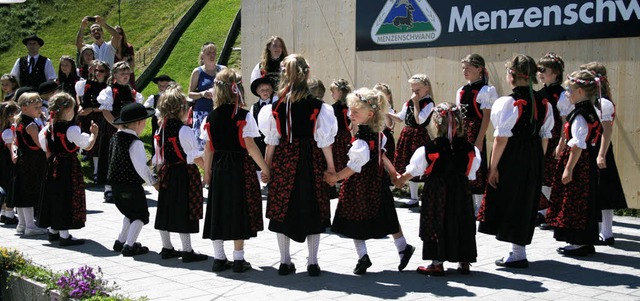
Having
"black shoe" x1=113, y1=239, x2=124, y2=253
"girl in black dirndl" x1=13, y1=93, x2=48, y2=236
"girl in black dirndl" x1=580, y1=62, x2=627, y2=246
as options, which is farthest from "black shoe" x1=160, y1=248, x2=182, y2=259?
"girl in black dirndl" x1=580, y1=62, x2=627, y2=246

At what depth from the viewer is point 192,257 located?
698 cm

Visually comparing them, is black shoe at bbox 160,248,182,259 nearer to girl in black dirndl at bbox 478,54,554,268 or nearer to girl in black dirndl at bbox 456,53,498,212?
girl in black dirndl at bbox 478,54,554,268

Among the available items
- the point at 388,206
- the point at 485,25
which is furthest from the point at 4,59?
the point at 388,206

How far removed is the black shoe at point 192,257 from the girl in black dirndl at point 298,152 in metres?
1.07

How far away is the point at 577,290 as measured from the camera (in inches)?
227

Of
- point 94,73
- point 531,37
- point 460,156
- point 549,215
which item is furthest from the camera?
point 94,73

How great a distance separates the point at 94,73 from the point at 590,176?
7.16 meters

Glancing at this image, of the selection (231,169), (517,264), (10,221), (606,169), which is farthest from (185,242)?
(606,169)

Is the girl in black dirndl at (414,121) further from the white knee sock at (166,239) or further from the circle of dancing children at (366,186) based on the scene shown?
the white knee sock at (166,239)

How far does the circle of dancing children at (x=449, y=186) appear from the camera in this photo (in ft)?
20.2

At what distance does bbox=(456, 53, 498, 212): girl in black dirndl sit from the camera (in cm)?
835

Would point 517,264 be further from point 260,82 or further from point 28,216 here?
point 28,216

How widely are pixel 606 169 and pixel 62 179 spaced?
5.47 metres

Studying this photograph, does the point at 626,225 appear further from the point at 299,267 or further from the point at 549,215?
the point at 299,267
